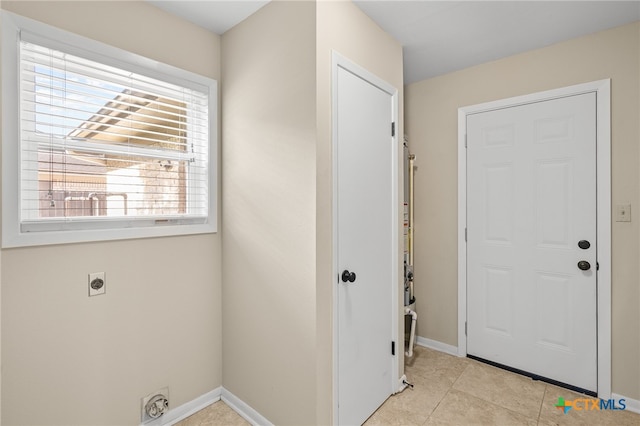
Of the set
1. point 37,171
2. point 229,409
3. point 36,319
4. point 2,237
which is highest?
point 37,171

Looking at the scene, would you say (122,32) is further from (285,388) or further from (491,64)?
(491,64)

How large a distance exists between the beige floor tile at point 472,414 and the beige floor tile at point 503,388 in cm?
6

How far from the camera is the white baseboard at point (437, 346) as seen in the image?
2773 mm

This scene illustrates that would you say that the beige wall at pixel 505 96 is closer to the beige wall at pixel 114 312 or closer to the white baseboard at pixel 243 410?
the white baseboard at pixel 243 410

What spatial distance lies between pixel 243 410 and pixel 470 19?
285cm

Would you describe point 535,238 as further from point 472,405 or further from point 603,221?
point 472,405

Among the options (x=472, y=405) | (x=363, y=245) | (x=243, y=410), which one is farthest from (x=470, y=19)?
(x=243, y=410)

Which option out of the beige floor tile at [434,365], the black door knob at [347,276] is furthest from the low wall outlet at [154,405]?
the beige floor tile at [434,365]

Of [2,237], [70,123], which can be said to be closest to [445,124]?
[70,123]

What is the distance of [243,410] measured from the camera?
6.54 feet

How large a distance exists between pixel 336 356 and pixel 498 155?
200 centimetres

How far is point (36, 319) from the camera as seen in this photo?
4.82 feet

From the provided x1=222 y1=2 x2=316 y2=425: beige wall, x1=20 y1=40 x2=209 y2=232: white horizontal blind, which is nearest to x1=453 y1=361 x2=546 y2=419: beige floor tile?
x1=222 y1=2 x2=316 y2=425: beige wall

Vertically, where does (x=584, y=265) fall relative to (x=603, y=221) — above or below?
below
